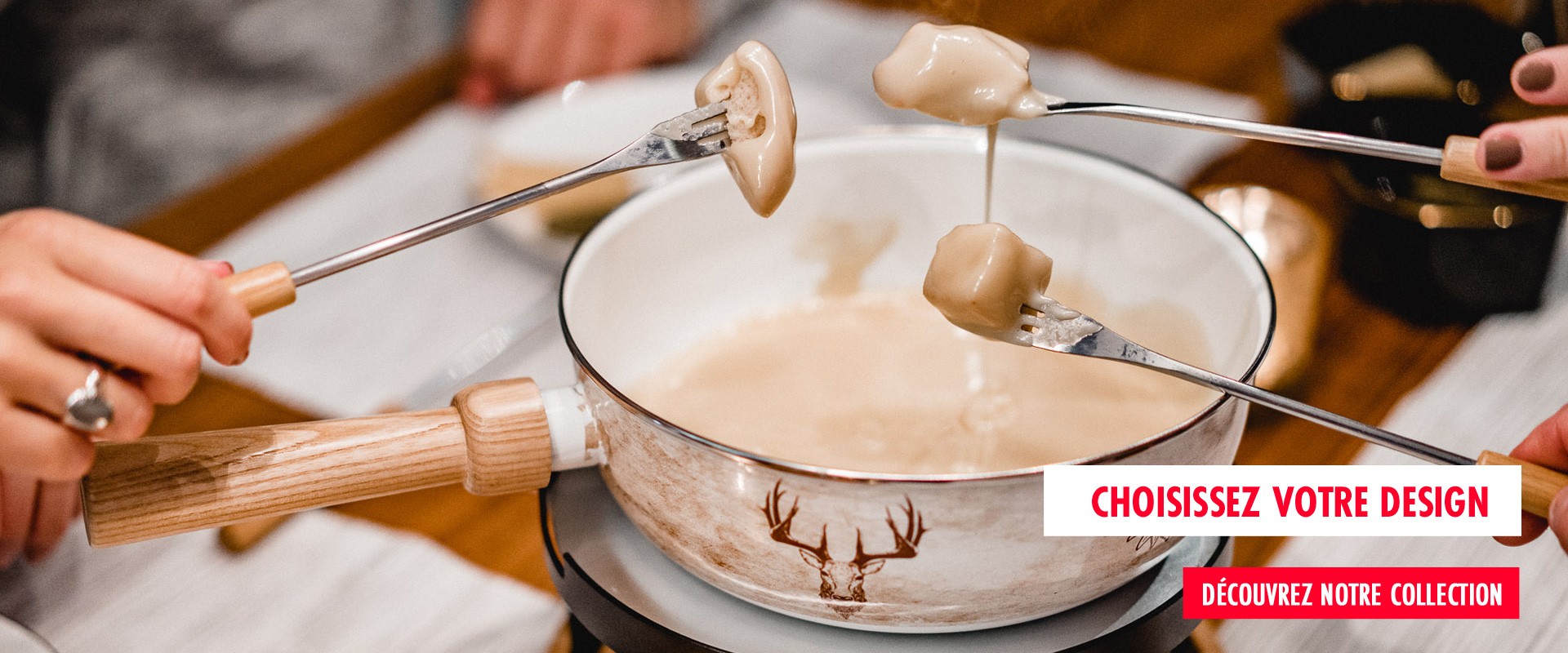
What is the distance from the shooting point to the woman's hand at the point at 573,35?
4.94ft

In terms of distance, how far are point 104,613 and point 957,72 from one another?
69 centimetres

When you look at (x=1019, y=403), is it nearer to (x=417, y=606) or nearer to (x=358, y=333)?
(x=417, y=606)

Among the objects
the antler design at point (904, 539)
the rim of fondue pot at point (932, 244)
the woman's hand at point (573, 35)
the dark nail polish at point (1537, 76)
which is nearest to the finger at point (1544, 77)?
the dark nail polish at point (1537, 76)

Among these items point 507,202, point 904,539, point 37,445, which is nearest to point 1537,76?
point 904,539

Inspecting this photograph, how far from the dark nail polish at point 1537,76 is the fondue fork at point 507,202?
465 mm

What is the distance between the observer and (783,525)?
1.77 ft

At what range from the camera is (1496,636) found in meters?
0.76

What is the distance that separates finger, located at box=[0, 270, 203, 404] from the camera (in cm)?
53

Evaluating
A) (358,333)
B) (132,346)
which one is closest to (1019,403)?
(132,346)

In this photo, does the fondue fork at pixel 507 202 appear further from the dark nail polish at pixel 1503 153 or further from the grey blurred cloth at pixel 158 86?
the grey blurred cloth at pixel 158 86

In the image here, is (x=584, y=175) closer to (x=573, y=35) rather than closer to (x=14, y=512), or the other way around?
(x=14, y=512)

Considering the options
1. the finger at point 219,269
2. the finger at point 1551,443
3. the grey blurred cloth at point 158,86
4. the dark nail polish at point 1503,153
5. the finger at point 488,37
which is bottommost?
the grey blurred cloth at point 158,86

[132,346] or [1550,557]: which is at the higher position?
[1550,557]

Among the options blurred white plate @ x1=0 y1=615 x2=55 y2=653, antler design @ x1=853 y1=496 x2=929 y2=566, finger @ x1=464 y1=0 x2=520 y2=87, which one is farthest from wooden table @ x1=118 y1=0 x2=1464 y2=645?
antler design @ x1=853 y1=496 x2=929 y2=566
